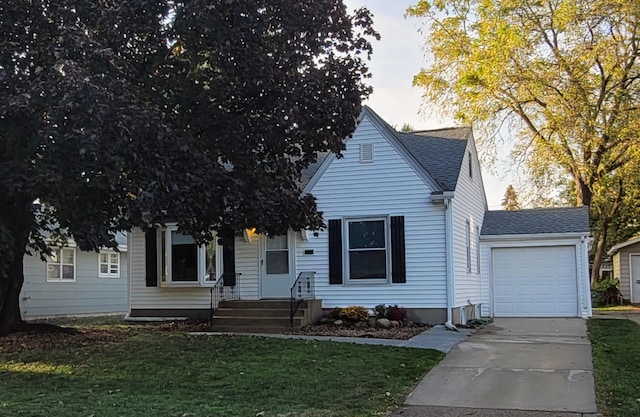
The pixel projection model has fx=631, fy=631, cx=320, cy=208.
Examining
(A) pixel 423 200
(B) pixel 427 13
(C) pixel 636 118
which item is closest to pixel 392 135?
(A) pixel 423 200

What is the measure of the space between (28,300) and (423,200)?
1340cm

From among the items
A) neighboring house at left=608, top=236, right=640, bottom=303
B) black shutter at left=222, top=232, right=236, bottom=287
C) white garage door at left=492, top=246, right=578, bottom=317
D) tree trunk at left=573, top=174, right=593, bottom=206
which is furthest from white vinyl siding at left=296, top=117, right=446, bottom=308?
neighboring house at left=608, top=236, right=640, bottom=303

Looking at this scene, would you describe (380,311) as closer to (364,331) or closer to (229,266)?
(364,331)

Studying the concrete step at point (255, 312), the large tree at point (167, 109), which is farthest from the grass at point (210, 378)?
the concrete step at point (255, 312)

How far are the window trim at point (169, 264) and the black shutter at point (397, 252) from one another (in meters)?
4.53

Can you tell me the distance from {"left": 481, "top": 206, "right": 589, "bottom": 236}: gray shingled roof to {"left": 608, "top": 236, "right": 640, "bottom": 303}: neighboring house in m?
10.4

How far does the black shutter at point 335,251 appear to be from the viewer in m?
15.4

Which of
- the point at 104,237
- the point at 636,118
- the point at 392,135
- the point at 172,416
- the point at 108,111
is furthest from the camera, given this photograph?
the point at 636,118

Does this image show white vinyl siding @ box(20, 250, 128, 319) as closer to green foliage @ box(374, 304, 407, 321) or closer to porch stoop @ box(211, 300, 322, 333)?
porch stoop @ box(211, 300, 322, 333)

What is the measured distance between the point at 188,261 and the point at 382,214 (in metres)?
5.30

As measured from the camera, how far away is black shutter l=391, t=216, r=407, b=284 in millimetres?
14961

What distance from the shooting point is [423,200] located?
15.0 meters

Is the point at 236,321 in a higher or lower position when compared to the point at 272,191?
lower

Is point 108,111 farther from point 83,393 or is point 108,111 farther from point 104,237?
point 83,393
